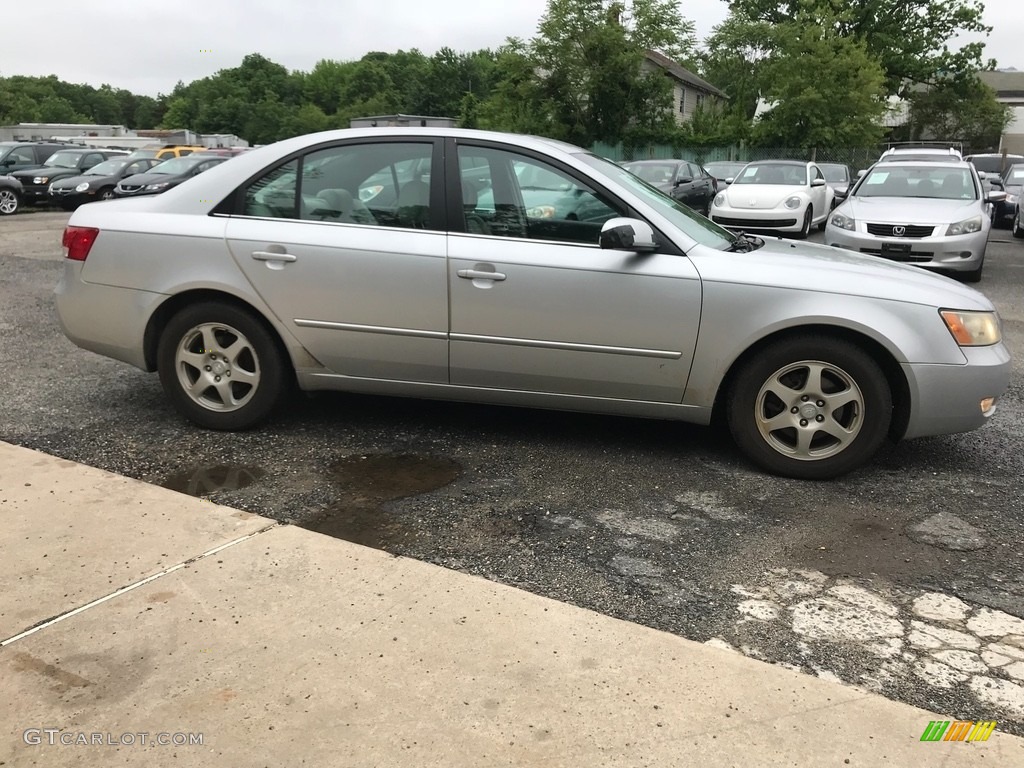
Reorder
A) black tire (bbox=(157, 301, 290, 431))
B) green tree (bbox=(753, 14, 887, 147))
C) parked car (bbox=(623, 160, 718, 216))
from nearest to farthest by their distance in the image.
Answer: black tire (bbox=(157, 301, 290, 431)), parked car (bbox=(623, 160, 718, 216)), green tree (bbox=(753, 14, 887, 147))

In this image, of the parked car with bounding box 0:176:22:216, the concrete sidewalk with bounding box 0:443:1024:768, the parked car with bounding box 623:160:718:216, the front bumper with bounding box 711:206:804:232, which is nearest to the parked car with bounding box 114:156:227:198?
the parked car with bounding box 0:176:22:216

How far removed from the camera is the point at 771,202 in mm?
15141

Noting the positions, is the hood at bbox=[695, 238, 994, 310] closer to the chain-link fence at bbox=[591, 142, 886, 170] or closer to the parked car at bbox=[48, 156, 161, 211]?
the parked car at bbox=[48, 156, 161, 211]

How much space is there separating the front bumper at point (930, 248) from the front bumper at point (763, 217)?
178 inches

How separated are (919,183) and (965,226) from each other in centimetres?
160

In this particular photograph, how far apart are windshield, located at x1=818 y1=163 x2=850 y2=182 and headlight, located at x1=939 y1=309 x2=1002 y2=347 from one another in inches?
741

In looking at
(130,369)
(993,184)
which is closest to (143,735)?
(130,369)

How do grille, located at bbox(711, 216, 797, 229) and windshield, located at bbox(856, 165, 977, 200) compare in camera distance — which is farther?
grille, located at bbox(711, 216, 797, 229)

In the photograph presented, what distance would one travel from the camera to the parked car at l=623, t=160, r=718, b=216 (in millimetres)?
17703

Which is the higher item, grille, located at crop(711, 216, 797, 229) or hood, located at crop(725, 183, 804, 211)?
hood, located at crop(725, 183, 804, 211)

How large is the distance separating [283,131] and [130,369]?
313ft

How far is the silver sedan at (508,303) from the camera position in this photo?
416cm

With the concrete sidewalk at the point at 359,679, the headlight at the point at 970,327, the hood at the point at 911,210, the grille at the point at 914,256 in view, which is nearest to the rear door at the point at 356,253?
the concrete sidewalk at the point at 359,679

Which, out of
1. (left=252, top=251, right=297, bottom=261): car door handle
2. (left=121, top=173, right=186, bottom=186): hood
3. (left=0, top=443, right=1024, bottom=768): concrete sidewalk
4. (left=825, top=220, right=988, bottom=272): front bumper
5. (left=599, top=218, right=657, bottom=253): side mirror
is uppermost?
(left=121, top=173, right=186, bottom=186): hood
